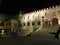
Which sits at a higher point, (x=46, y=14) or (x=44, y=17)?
(x=46, y=14)

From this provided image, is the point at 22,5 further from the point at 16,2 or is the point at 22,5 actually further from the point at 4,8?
the point at 4,8

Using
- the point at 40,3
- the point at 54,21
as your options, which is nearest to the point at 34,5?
the point at 40,3

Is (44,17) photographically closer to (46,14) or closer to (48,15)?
(46,14)

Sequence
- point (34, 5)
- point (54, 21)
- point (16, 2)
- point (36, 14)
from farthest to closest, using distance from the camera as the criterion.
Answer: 1. point (16, 2)
2. point (34, 5)
3. point (36, 14)
4. point (54, 21)

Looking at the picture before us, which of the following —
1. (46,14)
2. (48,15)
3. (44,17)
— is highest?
(46,14)

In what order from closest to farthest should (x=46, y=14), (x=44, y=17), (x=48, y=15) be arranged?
1. (x=48, y=15)
2. (x=46, y=14)
3. (x=44, y=17)

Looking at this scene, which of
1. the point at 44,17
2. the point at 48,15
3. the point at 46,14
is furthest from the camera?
the point at 44,17

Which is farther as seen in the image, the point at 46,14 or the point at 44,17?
the point at 44,17

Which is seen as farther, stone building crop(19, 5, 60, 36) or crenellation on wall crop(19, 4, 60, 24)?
crenellation on wall crop(19, 4, 60, 24)

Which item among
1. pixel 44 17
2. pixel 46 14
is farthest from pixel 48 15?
pixel 44 17

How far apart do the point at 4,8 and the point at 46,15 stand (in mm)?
16107

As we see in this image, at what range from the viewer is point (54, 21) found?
36531 mm

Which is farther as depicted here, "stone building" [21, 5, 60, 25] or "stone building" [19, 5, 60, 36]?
"stone building" [21, 5, 60, 25]

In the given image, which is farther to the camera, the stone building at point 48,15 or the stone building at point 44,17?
the stone building at point 48,15
